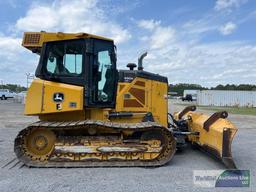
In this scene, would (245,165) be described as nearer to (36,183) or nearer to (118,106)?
(118,106)

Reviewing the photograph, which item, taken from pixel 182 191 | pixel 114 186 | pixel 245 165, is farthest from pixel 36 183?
pixel 245 165

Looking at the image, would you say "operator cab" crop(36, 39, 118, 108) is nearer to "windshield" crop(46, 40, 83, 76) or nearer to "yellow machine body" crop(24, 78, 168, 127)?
"windshield" crop(46, 40, 83, 76)

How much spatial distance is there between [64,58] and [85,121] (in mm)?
1643

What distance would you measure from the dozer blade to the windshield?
3.54 m

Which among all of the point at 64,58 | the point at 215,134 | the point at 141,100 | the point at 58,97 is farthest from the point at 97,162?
the point at 215,134

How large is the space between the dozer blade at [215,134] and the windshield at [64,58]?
354cm

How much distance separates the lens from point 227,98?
200ft

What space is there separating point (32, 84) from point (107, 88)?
1805mm

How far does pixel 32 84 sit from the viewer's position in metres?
8.33

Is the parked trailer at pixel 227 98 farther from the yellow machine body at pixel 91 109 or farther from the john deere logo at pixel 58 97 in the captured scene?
the john deere logo at pixel 58 97

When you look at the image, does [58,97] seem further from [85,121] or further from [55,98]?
[85,121]

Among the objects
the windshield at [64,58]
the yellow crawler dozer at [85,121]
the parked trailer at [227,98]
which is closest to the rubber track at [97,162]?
the yellow crawler dozer at [85,121]

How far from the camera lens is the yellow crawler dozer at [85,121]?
794 centimetres

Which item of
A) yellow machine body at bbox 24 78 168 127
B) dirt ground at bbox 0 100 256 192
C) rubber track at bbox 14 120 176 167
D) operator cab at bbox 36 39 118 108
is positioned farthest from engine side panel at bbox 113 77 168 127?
dirt ground at bbox 0 100 256 192
